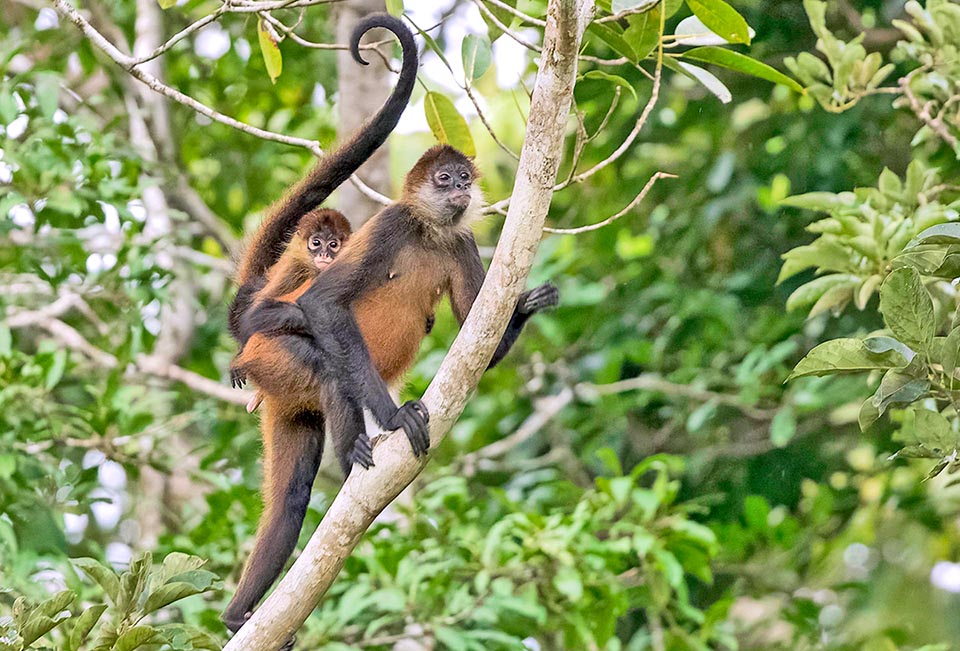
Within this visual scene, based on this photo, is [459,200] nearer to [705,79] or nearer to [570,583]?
[705,79]

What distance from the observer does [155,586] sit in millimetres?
3049

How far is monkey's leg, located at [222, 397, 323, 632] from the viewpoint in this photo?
4195 mm

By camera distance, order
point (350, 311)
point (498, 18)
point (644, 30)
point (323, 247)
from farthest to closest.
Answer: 1. point (323, 247)
2. point (350, 311)
3. point (498, 18)
4. point (644, 30)

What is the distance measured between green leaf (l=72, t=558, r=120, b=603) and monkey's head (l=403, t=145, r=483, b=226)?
74.0 inches

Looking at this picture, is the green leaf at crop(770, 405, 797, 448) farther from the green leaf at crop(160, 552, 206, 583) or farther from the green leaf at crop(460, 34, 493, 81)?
the green leaf at crop(160, 552, 206, 583)

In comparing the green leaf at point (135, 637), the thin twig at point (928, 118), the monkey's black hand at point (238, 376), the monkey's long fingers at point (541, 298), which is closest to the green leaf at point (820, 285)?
the thin twig at point (928, 118)

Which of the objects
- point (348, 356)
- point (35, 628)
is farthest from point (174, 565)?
point (348, 356)

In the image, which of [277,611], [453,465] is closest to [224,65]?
[453,465]

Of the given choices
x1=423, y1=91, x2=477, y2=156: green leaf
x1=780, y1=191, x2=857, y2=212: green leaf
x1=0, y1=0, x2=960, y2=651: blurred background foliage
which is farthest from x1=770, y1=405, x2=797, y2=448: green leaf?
x1=423, y1=91, x2=477, y2=156: green leaf

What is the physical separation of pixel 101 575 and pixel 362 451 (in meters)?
0.97

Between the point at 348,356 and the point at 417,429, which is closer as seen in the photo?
the point at 417,429

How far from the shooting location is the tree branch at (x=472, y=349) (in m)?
2.90

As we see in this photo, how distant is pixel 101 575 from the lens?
118 inches

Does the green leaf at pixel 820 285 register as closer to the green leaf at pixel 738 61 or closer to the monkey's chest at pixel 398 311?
the green leaf at pixel 738 61
